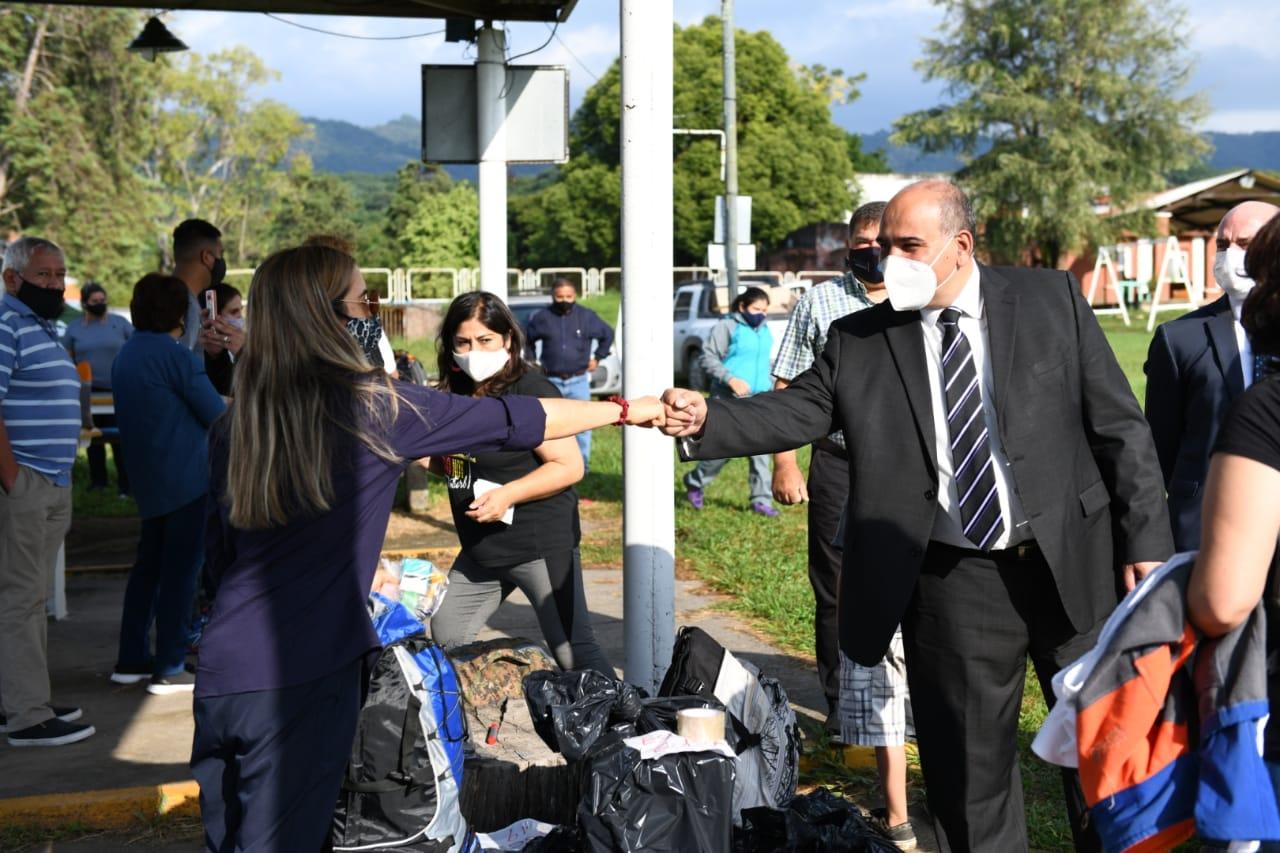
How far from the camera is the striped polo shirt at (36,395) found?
19.6 ft

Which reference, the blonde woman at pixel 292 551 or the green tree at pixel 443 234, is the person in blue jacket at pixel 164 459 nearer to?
the blonde woman at pixel 292 551

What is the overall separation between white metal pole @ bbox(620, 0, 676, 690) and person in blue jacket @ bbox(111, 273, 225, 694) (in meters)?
2.63

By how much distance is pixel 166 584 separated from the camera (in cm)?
682

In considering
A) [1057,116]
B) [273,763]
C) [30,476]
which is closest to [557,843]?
[273,763]

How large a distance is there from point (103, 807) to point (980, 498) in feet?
11.7

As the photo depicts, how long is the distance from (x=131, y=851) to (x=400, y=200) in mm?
77560

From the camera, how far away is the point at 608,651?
24.9 ft

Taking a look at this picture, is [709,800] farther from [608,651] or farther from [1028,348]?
[608,651]

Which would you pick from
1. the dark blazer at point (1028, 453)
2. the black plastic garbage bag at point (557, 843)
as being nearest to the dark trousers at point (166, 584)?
the black plastic garbage bag at point (557, 843)

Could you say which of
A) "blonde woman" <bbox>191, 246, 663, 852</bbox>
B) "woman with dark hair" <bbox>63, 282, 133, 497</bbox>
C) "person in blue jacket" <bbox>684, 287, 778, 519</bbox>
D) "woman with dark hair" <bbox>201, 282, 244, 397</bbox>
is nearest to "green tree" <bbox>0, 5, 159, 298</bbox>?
"woman with dark hair" <bbox>63, 282, 133, 497</bbox>

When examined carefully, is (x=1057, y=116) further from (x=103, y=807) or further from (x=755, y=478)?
(x=103, y=807)

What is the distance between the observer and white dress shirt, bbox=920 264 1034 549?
12.2 feet

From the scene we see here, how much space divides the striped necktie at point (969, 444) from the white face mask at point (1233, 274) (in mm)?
1699

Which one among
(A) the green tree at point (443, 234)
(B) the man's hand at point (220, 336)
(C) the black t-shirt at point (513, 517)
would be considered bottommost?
(C) the black t-shirt at point (513, 517)
